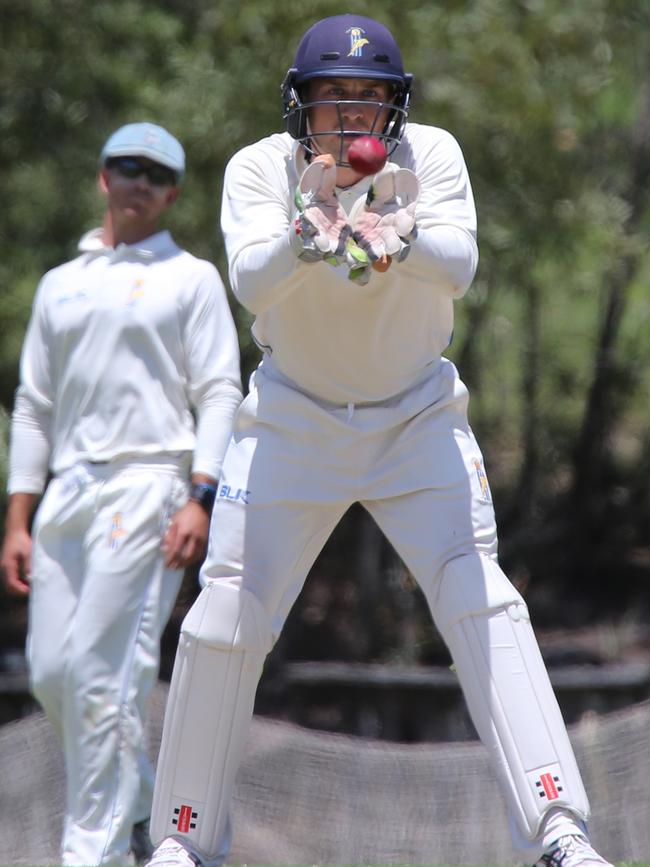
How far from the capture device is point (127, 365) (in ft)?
14.6

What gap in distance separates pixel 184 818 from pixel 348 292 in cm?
116

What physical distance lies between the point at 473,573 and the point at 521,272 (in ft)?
12.7

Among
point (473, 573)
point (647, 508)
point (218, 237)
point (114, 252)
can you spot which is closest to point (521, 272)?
point (218, 237)

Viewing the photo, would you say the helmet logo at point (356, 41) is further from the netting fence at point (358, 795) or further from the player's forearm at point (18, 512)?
the netting fence at point (358, 795)

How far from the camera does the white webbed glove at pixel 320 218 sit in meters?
2.95

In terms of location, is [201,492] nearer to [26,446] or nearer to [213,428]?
[213,428]

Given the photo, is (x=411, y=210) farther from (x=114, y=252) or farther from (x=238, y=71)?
(x=238, y=71)

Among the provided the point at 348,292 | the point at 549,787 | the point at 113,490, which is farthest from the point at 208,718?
the point at 113,490

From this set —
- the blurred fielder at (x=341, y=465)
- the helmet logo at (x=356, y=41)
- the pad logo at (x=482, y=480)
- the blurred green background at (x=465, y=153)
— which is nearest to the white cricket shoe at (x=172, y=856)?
the blurred fielder at (x=341, y=465)

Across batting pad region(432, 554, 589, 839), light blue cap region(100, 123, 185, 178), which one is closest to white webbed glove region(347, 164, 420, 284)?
batting pad region(432, 554, 589, 839)

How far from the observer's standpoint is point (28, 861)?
16.7 ft

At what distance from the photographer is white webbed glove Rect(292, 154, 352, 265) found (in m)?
2.95

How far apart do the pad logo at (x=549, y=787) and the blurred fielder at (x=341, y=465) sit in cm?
3

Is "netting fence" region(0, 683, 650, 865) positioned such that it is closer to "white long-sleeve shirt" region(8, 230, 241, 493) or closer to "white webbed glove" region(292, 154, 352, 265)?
"white long-sleeve shirt" region(8, 230, 241, 493)
